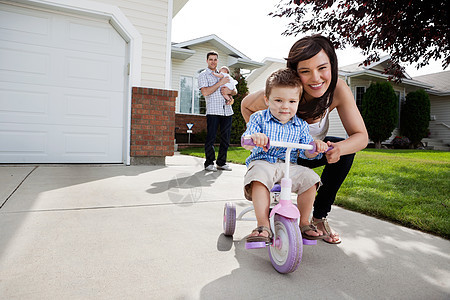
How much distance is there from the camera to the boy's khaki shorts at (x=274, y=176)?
64.1 inches

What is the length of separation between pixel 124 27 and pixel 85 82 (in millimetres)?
1134

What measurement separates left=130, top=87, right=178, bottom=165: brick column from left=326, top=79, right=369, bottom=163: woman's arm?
380cm

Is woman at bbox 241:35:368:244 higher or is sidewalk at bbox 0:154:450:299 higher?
woman at bbox 241:35:368:244

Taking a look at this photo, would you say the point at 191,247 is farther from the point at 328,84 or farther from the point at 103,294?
the point at 328,84

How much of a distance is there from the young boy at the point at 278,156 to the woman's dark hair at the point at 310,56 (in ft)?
0.35

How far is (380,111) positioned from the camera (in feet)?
46.4

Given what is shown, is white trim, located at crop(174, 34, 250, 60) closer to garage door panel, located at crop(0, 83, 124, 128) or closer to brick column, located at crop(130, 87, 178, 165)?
brick column, located at crop(130, 87, 178, 165)

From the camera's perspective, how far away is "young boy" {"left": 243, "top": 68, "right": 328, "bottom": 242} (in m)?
1.61

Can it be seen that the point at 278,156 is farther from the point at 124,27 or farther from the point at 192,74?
the point at 192,74

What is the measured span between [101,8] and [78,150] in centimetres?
234

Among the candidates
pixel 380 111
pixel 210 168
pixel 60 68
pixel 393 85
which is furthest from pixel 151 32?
pixel 393 85

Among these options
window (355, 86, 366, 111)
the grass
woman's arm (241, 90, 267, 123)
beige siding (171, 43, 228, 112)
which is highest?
beige siding (171, 43, 228, 112)

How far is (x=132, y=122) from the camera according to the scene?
5137 mm

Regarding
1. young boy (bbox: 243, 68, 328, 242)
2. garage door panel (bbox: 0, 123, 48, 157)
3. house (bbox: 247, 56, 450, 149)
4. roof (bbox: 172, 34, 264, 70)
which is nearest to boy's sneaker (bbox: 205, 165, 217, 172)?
garage door panel (bbox: 0, 123, 48, 157)
